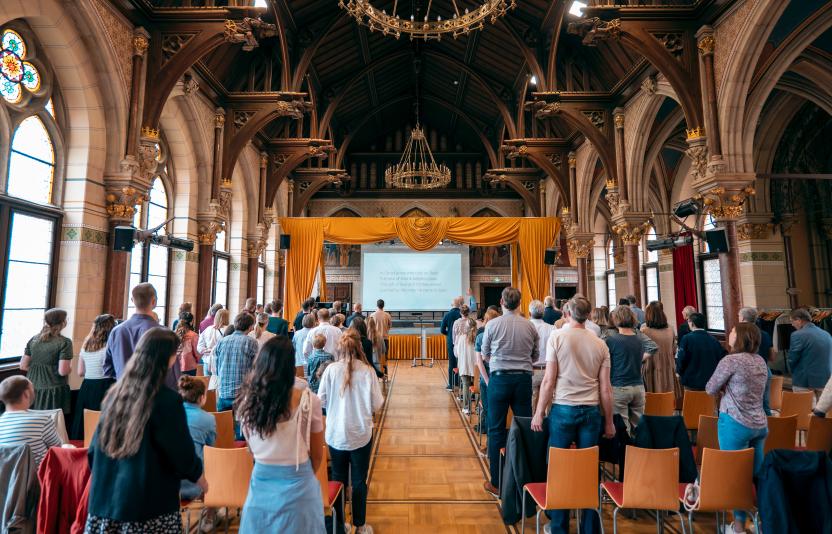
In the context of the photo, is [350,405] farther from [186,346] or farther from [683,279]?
[683,279]

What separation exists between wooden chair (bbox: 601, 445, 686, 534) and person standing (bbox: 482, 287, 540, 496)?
1.06 meters

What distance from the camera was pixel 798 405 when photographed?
13.0 feet

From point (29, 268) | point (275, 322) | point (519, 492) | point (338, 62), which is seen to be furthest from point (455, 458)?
point (338, 62)

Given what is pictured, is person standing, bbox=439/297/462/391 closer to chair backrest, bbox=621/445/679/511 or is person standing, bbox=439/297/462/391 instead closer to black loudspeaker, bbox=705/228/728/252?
black loudspeaker, bbox=705/228/728/252

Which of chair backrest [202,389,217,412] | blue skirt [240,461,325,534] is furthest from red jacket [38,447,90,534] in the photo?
chair backrest [202,389,217,412]

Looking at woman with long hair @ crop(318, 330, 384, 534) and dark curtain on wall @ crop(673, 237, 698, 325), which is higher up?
dark curtain on wall @ crop(673, 237, 698, 325)

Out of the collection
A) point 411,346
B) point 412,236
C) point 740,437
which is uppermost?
point 412,236

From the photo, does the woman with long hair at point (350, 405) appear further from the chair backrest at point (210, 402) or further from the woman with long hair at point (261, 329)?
the woman with long hair at point (261, 329)

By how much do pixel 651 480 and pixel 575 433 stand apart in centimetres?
46

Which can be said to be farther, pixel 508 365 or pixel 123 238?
pixel 123 238

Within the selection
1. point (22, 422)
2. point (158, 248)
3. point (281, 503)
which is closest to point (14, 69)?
point (158, 248)

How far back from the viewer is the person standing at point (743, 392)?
2703 millimetres

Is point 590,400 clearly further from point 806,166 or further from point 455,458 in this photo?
point 806,166

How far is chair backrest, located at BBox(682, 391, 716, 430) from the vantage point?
3.98 meters
